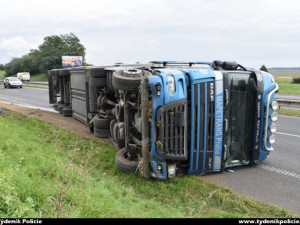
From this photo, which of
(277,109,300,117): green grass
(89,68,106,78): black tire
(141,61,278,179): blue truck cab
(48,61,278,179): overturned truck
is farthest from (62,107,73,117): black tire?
(277,109,300,117): green grass

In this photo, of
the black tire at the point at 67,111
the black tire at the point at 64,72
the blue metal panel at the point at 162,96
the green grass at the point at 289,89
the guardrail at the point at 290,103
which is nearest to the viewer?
the blue metal panel at the point at 162,96

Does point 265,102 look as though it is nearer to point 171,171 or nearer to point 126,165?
point 171,171

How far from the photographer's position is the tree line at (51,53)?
60.2 m

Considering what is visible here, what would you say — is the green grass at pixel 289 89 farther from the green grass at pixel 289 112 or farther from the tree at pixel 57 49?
the tree at pixel 57 49

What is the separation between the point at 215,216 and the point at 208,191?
73 cm

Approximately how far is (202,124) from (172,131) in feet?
1.79

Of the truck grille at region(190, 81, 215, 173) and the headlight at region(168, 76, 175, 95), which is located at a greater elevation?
the headlight at region(168, 76, 175, 95)

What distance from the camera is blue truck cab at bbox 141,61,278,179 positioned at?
14.6ft

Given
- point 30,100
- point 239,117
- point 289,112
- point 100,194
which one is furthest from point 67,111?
point 289,112

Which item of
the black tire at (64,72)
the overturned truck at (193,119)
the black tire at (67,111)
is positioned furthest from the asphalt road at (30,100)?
the overturned truck at (193,119)

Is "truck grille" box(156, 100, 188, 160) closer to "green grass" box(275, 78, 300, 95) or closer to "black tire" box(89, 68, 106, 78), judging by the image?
"black tire" box(89, 68, 106, 78)

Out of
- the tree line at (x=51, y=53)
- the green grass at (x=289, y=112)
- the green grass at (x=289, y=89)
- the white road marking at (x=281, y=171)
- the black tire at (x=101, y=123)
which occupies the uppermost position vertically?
the tree line at (x=51, y=53)

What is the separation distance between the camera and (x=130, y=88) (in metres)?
4.89

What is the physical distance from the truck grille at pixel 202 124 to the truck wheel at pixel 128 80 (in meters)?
0.94
